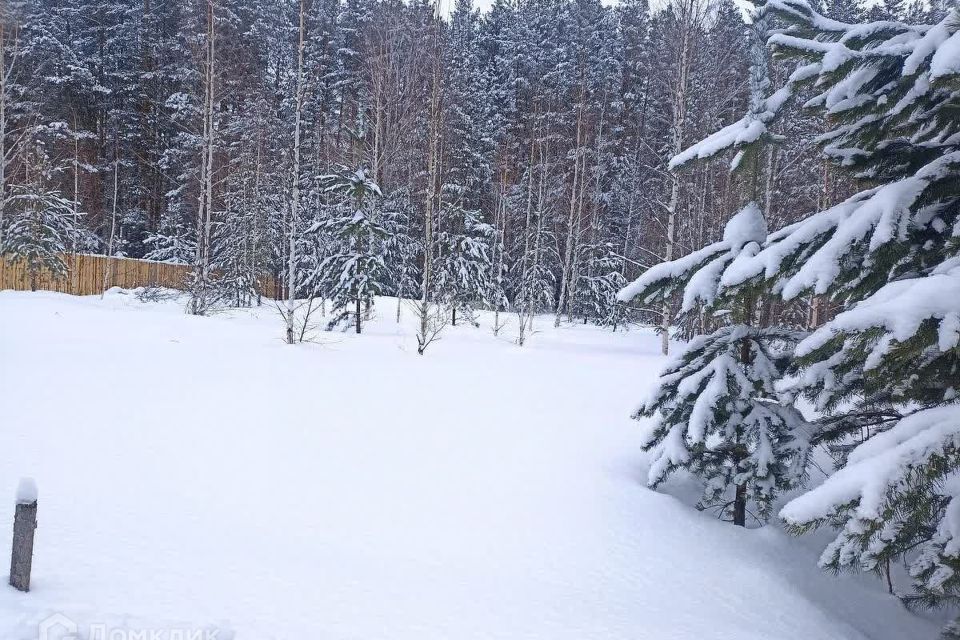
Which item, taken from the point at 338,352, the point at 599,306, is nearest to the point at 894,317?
the point at 338,352

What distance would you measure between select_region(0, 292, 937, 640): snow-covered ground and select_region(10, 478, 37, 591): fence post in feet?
0.43

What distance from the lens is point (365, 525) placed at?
14.4 feet

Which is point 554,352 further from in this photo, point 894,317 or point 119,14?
point 119,14

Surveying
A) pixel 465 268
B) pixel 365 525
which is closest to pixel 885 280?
pixel 365 525

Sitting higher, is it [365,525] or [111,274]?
[111,274]

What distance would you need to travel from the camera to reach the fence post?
9.29 ft

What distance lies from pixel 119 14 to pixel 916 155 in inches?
1526

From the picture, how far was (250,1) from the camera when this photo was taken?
32.6 meters

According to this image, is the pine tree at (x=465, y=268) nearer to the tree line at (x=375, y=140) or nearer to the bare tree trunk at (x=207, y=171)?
the tree line at (x=375, y=140)

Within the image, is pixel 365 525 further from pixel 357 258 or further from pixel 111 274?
pixel 111 274

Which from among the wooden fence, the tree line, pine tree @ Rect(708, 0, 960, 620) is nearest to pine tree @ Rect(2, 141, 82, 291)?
Answer: the tree line

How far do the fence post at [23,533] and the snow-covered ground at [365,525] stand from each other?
13 cm

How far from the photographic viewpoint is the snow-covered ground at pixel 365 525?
10.7ft

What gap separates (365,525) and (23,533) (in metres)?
2.12
